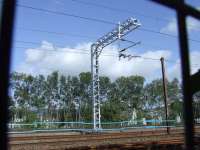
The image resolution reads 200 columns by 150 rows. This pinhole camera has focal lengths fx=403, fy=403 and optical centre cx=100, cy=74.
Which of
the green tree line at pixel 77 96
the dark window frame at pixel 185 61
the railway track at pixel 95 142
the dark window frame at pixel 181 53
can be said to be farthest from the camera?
the green tree line at pixel 77 96

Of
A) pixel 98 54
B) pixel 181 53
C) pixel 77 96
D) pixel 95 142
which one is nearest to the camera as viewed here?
pixel 181 53

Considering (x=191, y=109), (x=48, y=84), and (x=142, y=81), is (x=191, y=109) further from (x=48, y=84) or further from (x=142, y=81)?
(x=142, y=81)

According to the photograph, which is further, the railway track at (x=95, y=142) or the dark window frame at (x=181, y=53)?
the railway track at (x=95, y=142)

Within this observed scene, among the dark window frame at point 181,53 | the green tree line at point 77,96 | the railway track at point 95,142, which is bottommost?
the railway track at point 95,142

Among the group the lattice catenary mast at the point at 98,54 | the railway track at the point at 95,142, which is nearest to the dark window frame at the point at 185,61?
the railway track at the point at 95,142

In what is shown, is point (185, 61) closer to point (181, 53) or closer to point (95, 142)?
point (181, 53)

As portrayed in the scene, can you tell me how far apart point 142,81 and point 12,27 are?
116600mm

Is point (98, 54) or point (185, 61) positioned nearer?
point (185, 61)

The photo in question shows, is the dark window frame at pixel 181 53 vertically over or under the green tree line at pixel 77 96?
under

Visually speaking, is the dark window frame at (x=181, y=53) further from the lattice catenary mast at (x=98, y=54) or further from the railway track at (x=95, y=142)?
the lattice catenary mast at (x=98, y=54)

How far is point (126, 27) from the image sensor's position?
3956cm

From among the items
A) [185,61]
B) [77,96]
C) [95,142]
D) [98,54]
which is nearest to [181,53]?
[185,61]

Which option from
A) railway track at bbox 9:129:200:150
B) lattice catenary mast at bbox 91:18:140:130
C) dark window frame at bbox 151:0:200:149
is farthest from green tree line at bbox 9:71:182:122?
dark window frame at bbox 151:0:200:149

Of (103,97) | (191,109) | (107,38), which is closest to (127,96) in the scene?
(103,97)
